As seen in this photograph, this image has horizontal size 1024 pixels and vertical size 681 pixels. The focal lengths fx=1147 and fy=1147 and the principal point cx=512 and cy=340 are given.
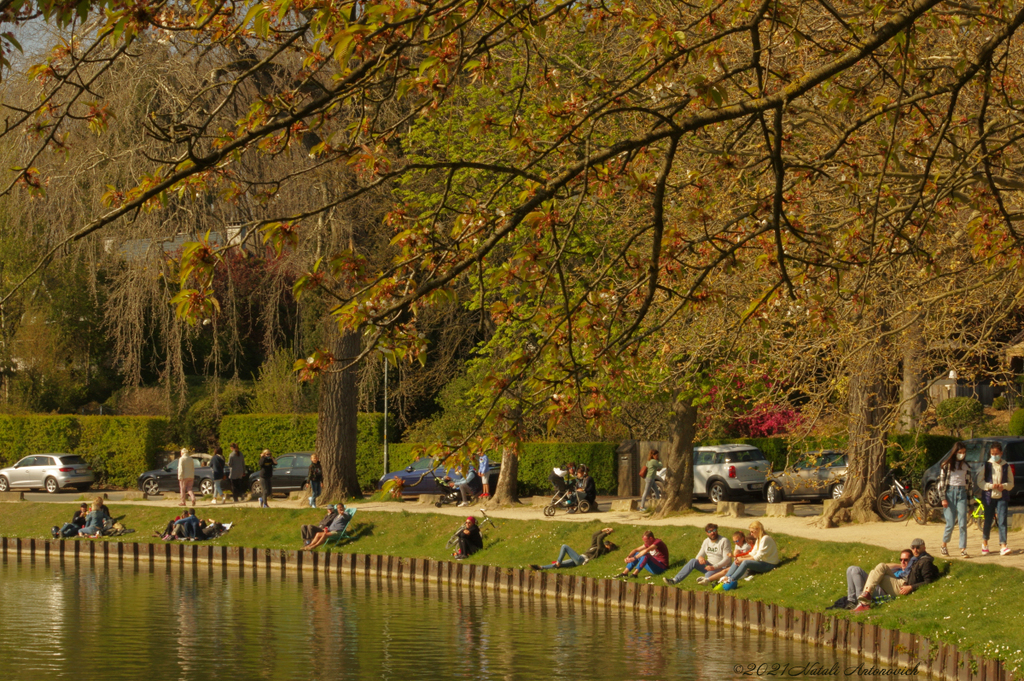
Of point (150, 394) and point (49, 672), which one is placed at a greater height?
point (150, 394)

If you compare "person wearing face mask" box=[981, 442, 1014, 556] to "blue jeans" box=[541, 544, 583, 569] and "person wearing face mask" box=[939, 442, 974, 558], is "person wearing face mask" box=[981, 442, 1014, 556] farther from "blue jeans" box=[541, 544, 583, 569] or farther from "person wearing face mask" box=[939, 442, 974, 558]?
"blue jeans" box=[541, 544, 583, 569]

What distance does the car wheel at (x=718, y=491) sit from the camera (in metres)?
30.5

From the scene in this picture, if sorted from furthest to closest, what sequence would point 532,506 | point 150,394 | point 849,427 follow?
1. point 150,394
2. point 532,506
3. point 849,427

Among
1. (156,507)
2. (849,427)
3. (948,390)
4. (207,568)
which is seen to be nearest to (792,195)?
(849,427)

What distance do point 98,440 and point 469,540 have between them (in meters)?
21.7

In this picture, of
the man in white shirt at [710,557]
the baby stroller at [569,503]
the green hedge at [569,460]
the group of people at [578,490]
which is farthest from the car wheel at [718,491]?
the man in white shirt at [710,557]

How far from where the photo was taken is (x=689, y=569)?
19.8 m

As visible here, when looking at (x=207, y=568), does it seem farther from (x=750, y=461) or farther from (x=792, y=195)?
(x=792, y=195)

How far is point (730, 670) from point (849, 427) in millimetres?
Answer: 4866

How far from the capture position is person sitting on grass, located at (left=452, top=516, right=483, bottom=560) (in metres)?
23.9

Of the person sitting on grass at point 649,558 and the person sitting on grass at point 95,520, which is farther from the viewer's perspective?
the person sitting on grass at point 95,520

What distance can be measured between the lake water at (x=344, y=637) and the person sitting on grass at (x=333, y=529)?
3.20 metres

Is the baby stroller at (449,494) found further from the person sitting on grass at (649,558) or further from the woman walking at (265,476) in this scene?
Answer: the person sitting on grass at (649,558)

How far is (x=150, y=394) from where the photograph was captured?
42750 mm
